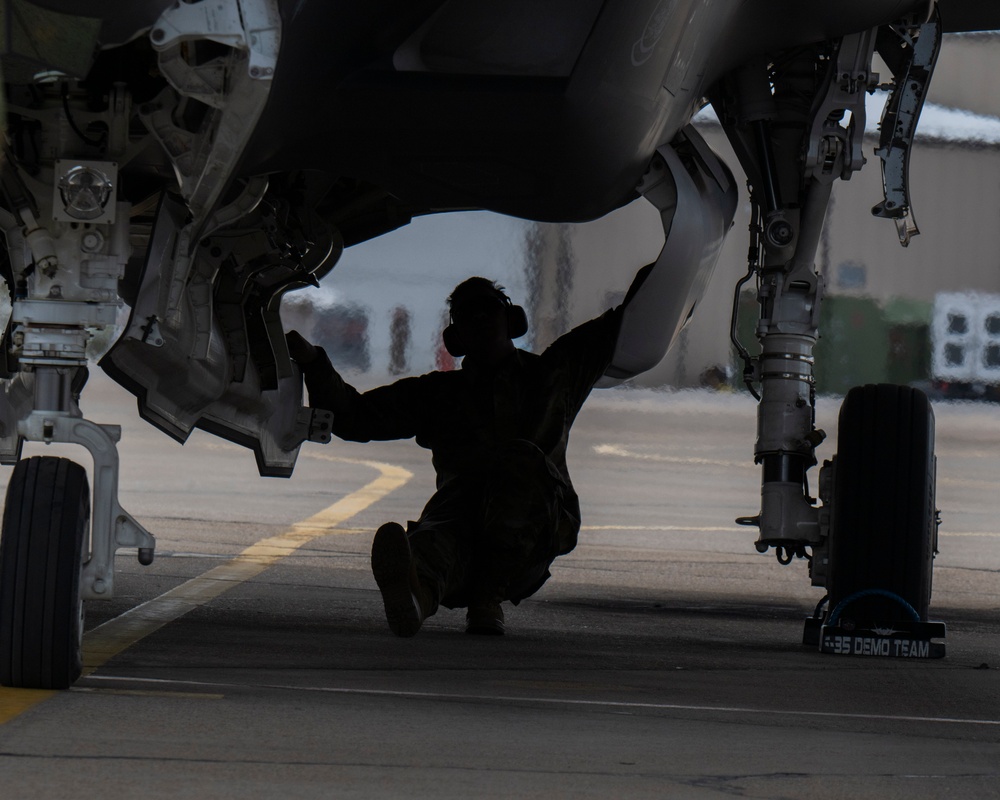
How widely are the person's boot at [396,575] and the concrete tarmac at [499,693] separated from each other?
0.12 meters

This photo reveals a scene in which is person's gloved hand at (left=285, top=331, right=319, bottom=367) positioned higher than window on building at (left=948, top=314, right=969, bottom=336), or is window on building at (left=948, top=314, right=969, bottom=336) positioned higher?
window on building at (left=948, top=314, right=969, bottom=336)

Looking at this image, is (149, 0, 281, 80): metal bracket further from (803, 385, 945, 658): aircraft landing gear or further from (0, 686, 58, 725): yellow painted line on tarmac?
(803, 385, 945, 658): aircraft landing gear

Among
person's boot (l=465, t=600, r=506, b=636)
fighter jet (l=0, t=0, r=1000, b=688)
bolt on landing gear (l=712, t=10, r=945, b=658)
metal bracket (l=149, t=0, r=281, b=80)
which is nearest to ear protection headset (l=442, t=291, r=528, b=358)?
fighter jet (l=0, t=0, r=1000, b=688)

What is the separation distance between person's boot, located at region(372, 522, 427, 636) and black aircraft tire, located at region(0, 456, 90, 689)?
1101 millimetres

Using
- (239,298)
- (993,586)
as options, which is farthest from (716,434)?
(239,298)

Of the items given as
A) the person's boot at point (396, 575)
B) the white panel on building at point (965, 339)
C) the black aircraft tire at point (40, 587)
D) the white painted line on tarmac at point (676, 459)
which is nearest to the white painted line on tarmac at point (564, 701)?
the black aircraft tire at point (40, 587)

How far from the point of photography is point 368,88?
4078 mm

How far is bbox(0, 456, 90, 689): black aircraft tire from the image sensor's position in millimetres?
3631

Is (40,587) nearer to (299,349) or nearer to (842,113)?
(299,349)

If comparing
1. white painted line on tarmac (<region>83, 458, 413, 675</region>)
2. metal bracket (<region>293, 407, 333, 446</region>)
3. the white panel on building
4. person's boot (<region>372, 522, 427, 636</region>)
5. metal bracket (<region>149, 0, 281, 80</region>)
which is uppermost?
the white panel on building

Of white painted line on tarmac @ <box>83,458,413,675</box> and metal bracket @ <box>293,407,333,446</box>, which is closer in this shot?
white painted line on tarmac @ <box>83,458,413,675</box>

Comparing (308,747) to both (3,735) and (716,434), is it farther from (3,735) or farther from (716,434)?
(716,434)

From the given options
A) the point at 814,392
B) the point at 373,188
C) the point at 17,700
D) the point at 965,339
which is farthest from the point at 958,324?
the point at 17,700

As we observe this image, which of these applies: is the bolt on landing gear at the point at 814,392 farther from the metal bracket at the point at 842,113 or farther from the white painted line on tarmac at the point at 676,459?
the white painted line on tarmac at the point at 676,459
